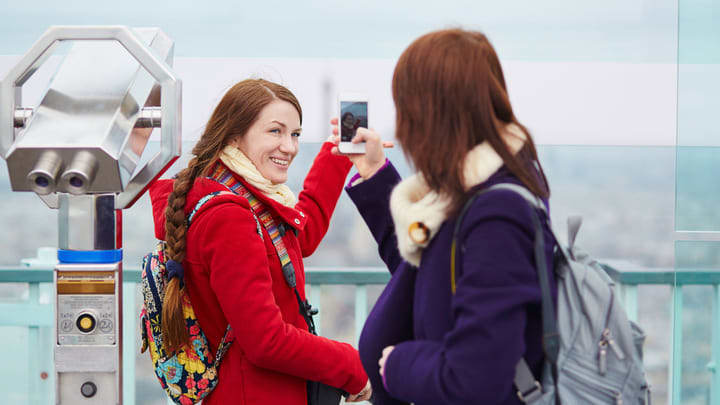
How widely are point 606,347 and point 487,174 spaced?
12.9 inches

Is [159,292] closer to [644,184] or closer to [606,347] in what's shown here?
[606,347]

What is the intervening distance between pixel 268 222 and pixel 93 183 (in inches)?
22.8

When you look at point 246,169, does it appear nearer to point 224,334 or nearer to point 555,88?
point 224,334

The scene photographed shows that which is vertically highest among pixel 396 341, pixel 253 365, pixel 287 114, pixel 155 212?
pixel 287 114

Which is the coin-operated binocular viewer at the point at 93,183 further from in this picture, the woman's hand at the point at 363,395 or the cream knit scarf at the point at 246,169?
the woman's hand at the point at 363,395

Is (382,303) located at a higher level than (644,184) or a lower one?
lower

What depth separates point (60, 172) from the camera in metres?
1.15

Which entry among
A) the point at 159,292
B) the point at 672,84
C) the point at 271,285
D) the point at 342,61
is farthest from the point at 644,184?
the point at 159,292

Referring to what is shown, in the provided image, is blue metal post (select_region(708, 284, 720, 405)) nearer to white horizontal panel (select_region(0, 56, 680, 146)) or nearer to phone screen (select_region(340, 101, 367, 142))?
white horizontal panel (select_region(0, 56, 680, 146))

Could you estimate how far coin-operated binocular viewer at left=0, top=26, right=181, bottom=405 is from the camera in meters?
A: 1.19

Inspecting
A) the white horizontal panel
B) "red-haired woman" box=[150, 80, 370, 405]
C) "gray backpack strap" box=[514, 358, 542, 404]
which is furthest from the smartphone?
the white horizontal panel

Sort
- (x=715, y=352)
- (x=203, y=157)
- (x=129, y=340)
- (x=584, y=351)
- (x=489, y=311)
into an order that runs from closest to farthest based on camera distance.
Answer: (x=489, y=311) → (x=584, y=351) → (x=203, y=157) → (x=715, y=352) → (x=129, y=340)

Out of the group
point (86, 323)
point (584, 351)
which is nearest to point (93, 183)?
point (86, 323)

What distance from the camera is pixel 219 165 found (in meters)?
1.72
